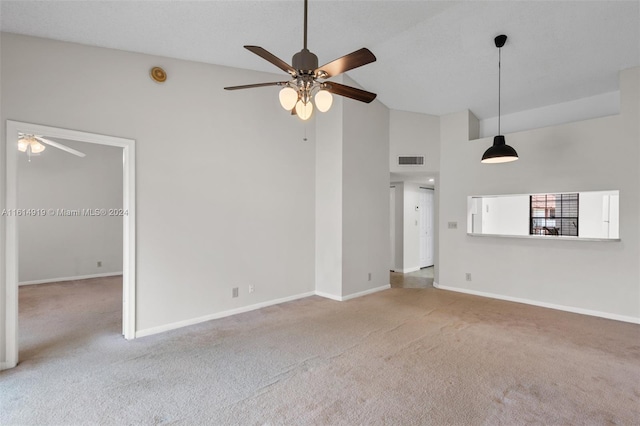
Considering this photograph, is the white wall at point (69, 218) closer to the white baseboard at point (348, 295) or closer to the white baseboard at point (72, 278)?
the white baseboard at point (72, 278)

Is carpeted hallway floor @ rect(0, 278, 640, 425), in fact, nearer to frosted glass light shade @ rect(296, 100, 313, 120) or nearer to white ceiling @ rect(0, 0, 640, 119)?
frosted glass light shade @ rect(296, 100, 313, 120)

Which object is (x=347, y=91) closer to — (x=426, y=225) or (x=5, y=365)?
(x=5, y=365)

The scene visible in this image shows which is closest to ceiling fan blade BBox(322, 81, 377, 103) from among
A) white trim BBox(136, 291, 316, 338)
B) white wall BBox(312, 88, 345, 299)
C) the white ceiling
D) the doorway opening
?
the white ceiling

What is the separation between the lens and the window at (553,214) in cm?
455

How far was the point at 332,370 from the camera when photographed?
2.81 m

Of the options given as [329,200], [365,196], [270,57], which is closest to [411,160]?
[365,196]

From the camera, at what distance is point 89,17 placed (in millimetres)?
2824

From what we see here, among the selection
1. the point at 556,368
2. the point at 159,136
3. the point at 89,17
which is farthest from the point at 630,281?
the point at 89,17

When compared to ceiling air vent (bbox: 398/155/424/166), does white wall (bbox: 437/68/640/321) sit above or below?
below

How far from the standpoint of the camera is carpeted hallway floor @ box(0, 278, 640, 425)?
221 cm

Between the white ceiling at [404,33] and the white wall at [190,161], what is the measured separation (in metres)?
A: 0.24

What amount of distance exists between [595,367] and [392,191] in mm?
5275

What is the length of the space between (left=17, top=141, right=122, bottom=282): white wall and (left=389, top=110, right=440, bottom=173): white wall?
20.6 ft

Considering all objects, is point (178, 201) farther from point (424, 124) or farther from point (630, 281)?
point (630, 281)
